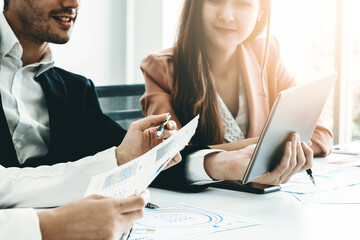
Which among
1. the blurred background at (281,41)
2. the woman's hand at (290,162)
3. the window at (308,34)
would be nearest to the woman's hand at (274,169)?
the woman's hand at (290,162)

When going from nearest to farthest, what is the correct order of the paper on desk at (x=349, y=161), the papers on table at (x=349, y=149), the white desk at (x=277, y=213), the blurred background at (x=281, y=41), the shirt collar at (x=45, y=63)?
1. the white desk at (x=277, y=213)
2. the shirt collar at (x=45, y=63)
3. the paper on desk at (x=349, y=161)
4. the papers on table at (x=349, y=149)
5. the blurred background at (x=281, y=41)

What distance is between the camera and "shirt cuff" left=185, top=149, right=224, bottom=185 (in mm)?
1286

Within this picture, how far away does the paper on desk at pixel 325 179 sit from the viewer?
1.30 metres

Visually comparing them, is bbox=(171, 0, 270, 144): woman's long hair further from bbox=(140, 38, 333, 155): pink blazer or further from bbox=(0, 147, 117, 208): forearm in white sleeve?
bbox=(0, 147, 117, 208): forearm in white sleeve

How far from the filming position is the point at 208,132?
1776 millimetres

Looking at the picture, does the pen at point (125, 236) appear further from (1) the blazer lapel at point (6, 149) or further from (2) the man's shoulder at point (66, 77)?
(2) the man's shoulder at point (66, 77)

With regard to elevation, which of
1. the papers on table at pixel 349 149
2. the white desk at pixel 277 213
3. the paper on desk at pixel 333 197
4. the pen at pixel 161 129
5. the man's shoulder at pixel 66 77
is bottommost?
the papers on table at pixel 349 149

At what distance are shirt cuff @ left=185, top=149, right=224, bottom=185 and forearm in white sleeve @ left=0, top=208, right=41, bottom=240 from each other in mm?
633

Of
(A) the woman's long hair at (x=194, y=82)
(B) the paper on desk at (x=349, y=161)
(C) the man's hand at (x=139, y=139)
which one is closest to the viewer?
(C) the man's hand at (x=139, y=139)

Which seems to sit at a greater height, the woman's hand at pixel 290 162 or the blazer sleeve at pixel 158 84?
the blazer sleeve at pixel 158 84

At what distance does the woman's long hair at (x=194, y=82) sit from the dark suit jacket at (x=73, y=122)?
0.32 meters

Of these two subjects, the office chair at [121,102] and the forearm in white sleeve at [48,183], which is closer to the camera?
the forearm in white sleeve at [48,183]

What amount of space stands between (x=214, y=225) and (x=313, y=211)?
0.27m

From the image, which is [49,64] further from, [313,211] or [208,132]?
[313,211]
